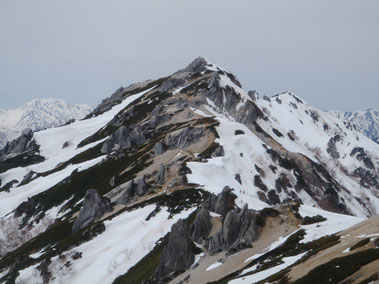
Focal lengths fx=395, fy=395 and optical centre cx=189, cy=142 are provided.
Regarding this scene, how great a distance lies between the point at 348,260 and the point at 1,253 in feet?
428

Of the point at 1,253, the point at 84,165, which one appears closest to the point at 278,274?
the point at 1,253

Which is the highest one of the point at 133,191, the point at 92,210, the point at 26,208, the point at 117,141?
the point at 117,141

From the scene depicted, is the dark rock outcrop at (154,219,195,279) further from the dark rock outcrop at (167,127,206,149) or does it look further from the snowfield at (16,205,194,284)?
the dark rock outcrop at (167,127,206,149)

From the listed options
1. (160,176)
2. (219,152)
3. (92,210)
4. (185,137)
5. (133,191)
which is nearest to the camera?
(92,210)

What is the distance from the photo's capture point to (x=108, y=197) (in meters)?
125

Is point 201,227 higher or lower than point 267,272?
higher

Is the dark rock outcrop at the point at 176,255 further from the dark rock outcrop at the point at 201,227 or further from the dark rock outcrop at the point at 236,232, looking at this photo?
the dark rock outcrop at the point at 236,232

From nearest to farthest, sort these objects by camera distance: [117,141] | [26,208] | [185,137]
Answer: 1. [185,137]
2. [26,208]
3. [117,141]

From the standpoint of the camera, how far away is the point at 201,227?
76312mm

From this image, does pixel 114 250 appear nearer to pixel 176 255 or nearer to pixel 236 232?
pixel 176 255

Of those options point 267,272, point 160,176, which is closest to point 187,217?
point 160,176

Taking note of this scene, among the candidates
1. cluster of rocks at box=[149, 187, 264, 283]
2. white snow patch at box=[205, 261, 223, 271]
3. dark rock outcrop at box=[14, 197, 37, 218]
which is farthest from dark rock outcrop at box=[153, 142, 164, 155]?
white snow patch at box=[205, 261, 223, 271]

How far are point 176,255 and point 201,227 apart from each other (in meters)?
8.65

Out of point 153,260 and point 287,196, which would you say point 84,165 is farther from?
point 153,260
